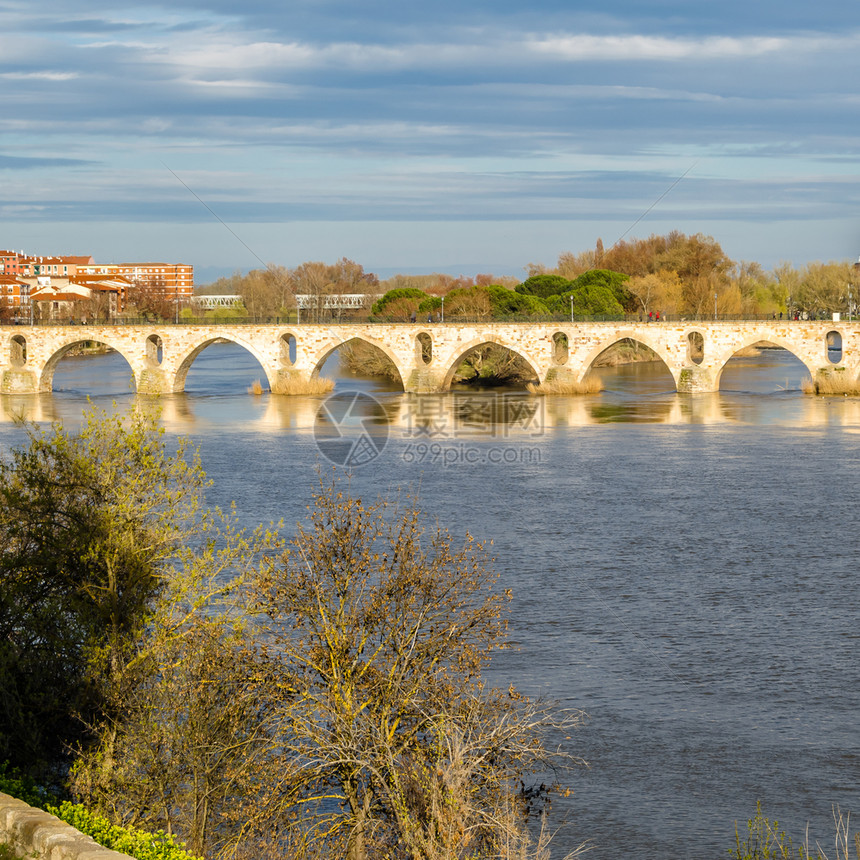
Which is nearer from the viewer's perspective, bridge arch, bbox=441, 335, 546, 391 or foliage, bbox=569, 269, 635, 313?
bridge arch, bbox=441, 335, 546, 391

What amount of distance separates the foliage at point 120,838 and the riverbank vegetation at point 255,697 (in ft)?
4.53

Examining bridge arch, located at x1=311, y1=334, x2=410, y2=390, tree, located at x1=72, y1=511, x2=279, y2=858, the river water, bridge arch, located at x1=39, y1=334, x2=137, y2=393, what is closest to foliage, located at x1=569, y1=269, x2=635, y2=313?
bridge arch, located at x1=311, y1=334, x2=410, y2=390

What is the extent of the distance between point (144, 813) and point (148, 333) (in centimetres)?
5234

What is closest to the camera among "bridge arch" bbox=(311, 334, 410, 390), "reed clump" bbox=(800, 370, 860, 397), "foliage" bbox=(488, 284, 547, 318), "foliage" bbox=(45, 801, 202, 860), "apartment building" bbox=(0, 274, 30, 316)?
"foliage" bbox=(45, 801, 202, 860)

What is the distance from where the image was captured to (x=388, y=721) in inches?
492

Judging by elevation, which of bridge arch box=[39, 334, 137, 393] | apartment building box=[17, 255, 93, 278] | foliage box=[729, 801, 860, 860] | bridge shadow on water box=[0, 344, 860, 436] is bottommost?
foliage box=[729, 801, 860, 860]

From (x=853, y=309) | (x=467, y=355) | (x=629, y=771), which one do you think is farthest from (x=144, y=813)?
(x=853, y=309)

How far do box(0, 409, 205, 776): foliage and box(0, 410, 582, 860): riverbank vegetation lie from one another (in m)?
0.03

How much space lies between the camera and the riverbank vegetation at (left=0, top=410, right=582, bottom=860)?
12078 mm

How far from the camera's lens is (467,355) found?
227ft

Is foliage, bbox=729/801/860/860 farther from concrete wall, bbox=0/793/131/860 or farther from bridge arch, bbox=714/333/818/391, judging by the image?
bridge arch, bbox=714/333/818/391

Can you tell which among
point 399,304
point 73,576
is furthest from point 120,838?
point 399,304

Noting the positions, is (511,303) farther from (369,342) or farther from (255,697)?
(255,697)

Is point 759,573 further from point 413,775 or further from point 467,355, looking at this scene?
point 467,355
